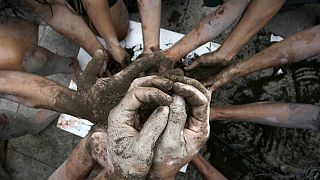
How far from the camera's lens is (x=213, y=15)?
6.46 feet

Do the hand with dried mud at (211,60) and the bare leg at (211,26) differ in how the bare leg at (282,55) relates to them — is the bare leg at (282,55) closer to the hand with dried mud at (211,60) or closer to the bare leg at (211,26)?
the hand with dried mud at (211,60)

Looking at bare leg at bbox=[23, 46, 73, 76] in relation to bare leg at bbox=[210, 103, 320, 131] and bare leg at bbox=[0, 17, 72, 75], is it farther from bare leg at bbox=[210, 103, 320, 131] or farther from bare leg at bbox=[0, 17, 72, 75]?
bare leg at bbox=[210, 103, 320, 131]

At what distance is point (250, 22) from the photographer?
6.32ft

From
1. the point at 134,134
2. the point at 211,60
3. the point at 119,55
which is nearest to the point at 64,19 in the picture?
the point at 119,55

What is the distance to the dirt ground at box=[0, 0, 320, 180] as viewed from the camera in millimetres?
2375

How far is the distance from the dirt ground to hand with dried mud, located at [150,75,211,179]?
3.47 ft

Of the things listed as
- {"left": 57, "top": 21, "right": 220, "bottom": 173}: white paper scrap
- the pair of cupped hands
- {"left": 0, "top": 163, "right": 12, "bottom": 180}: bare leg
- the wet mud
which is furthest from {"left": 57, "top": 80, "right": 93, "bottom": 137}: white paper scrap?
the pair of cupped hands

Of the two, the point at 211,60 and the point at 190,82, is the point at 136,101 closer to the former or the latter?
the point at 190,82

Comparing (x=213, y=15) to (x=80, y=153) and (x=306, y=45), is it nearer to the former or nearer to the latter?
(x=306, y=45)

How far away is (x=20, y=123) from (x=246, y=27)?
1250 millimetres

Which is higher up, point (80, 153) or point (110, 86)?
point (110, 86)

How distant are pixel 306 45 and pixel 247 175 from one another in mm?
837

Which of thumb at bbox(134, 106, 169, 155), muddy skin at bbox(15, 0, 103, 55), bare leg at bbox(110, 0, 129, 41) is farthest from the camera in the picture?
bare leg at bbox(110, 0, 129, 41)

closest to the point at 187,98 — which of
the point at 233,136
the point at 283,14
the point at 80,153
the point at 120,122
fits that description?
the point at 120,122
